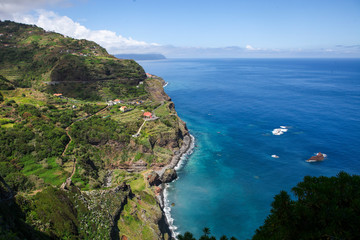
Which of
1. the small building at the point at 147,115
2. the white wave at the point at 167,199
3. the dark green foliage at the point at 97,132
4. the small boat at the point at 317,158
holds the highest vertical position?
the small building at the point at 147,115

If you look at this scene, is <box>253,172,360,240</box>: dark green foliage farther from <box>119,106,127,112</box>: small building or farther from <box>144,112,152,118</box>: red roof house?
<box>119,106,127,112</box>: small building

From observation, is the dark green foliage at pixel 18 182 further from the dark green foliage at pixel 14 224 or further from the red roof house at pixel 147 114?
the red roof house at pixel 147 114

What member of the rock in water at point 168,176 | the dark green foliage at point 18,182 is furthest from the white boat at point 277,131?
the dark green foliage at point 18,182

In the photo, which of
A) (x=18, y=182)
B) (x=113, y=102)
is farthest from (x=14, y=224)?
(x=113, y=102)

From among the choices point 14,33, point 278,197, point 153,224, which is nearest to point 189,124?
point 153,224

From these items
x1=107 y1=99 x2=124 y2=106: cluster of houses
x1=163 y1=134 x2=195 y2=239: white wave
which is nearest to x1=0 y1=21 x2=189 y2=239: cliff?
x1=107 y1=99 x2=124 y2=106: cluster of houses
